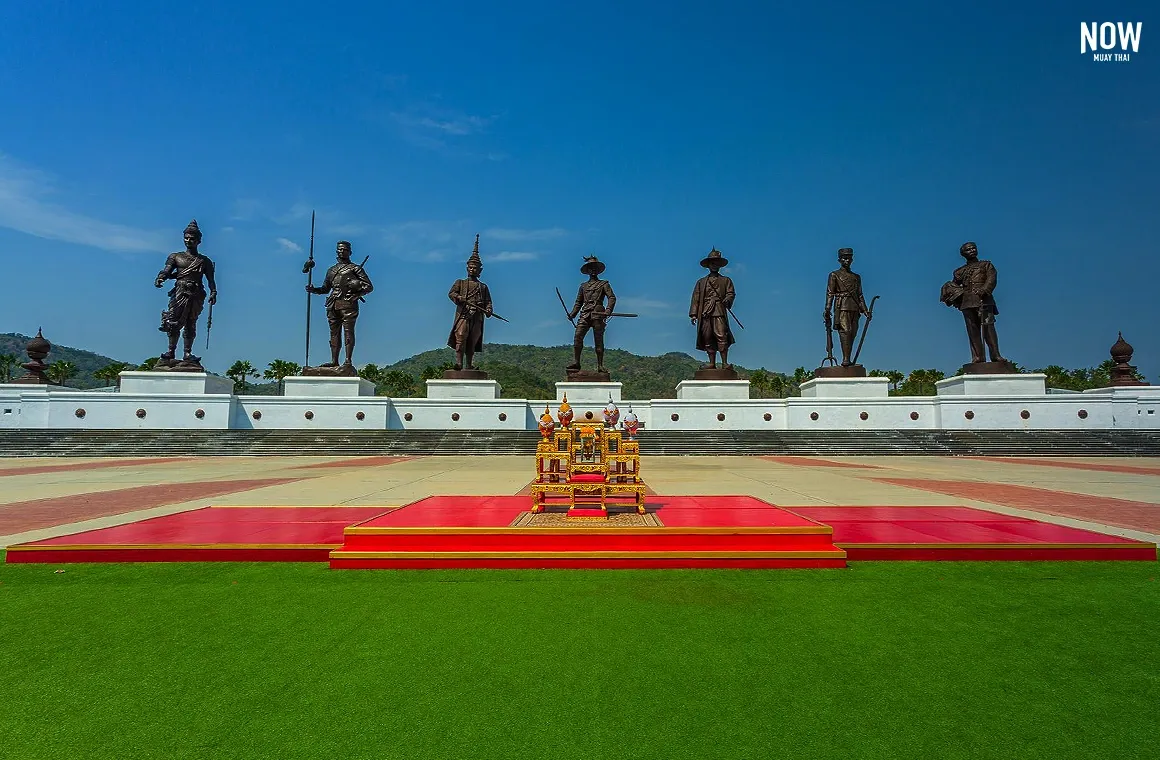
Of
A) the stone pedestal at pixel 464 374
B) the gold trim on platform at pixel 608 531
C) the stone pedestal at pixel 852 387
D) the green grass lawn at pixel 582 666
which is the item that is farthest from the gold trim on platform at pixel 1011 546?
the stone pedestal at pixel 464 374

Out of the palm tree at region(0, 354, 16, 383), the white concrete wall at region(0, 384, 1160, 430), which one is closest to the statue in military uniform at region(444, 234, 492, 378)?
the white concrete wall at region(0, 384, 1160, 430)

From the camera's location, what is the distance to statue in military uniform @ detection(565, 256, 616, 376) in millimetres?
23844

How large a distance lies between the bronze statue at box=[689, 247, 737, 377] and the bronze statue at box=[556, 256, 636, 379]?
2.98 meters

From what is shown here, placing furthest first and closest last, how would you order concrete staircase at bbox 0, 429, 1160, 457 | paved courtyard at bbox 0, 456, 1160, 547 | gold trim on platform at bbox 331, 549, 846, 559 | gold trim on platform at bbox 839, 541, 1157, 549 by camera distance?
concrete staircase at bbox 0, 429, 1160, 457
paved courtyard at bbox 0, 456, 1160, 547
gold trim on platform at bbox 839, 541, 1157, 549
gold trim on platform at bbox 331, 549, 846, 559

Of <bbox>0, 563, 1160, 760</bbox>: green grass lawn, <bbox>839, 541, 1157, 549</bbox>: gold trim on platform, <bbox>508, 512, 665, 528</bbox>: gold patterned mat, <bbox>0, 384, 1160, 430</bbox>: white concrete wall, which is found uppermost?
<bbox>0, 384, 1160, 430</bbox>: white concrete wall

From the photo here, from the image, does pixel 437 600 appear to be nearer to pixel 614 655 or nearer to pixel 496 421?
pixel 614 655

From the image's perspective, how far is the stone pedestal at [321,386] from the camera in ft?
76.0

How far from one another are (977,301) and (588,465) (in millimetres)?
22546

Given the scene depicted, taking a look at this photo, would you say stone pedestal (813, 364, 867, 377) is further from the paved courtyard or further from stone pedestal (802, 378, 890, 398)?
the paved courtyard

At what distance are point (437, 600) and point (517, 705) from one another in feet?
5.13

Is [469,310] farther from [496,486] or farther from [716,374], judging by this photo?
[496,486]

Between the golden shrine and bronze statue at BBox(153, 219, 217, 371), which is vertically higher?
bronze statue at BBox(153, 219, 217, 371)

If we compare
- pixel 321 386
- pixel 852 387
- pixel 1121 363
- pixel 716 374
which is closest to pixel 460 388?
pixel 321 386

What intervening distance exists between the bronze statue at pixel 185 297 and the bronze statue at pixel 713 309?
20.1 m
